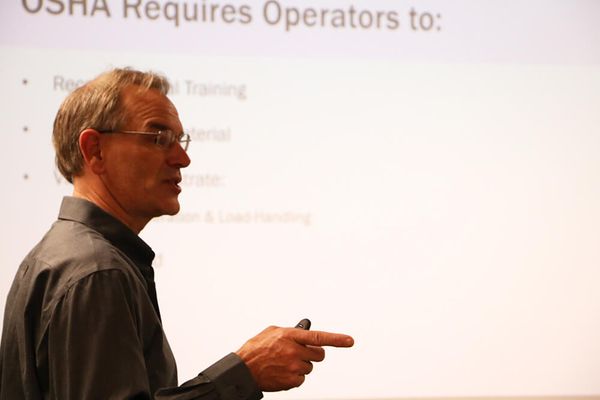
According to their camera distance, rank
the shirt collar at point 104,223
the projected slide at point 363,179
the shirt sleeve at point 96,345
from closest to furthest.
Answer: the shirt sleeve at point 96,345 → the shirt collar at point 104,223 → the projected slide at point 363,179

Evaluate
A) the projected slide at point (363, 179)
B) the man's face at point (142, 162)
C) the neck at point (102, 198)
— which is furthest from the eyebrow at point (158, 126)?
the projected slide at point (363, 179)

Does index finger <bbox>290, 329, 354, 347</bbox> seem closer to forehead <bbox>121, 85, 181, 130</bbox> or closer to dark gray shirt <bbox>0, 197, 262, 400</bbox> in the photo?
dark gray shirt <bbox>0, 197, 262, 400</bbox>

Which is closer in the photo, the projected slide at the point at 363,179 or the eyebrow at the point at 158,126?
the eyebrow at the point at 158,126

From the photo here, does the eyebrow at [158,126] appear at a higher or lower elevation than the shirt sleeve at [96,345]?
higher

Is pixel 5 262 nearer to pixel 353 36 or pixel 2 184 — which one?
pixel 2 184

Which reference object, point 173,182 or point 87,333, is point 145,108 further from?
point 87,333

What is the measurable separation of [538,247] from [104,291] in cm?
203

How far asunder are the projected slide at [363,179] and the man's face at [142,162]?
1.16 meters

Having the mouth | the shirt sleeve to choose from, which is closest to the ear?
the mouth

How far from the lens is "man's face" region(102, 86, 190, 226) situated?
1.44 metres

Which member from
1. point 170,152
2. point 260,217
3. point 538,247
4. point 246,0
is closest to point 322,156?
point 260,217

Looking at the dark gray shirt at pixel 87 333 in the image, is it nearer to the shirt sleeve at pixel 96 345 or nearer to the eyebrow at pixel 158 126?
the shirt sleeve at pixel 96 345

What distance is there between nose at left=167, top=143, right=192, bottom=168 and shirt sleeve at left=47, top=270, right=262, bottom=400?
14.4 inches

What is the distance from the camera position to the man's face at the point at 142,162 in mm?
1438
